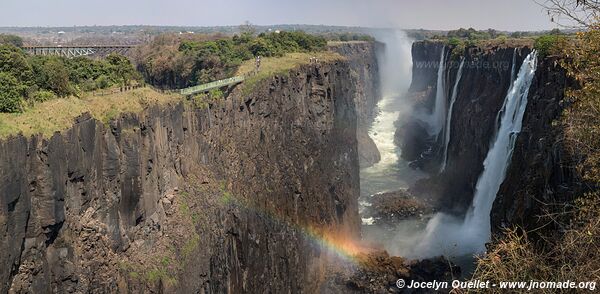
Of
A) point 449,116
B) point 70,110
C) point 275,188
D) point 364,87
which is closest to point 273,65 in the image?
point 275,188

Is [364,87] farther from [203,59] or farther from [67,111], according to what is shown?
[67,111]

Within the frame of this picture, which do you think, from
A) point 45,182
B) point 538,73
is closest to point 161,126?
point 45,182

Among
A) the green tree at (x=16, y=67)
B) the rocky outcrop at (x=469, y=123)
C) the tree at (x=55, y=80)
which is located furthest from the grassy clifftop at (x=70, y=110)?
the rocky outcrop at (x=469, y=123)

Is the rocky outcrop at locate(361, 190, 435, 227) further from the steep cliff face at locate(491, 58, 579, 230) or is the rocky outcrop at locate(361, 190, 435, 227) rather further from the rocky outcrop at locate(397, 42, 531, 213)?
the steep cliff face at locate(491, 58, 579, 230)

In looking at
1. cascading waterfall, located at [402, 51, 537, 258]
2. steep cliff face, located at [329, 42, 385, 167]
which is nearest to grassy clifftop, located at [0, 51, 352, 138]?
cascading waterfall, located at [402, 51, 537, 258]

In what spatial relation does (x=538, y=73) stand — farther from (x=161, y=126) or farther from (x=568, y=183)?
(x=161, y=126)

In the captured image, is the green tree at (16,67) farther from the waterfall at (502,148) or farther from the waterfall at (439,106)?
the waterfall at (439,106)
